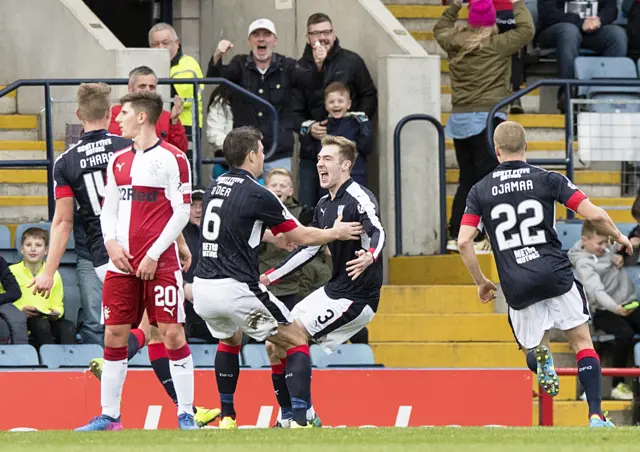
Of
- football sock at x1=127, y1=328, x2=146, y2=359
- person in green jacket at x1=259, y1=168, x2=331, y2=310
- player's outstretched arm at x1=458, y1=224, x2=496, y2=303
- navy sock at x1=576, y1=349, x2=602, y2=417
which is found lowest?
navy sock at x1=576, y1=349, x2=602, y2=417

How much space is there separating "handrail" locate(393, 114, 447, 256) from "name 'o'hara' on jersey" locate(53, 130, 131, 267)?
4825 millimetres

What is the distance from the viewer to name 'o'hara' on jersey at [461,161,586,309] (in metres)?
11.1

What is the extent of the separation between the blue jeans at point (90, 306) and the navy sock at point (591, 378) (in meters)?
4.66

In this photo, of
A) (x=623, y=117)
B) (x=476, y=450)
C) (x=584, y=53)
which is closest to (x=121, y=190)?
(x=476, y=450)

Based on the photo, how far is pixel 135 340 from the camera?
11570 mm

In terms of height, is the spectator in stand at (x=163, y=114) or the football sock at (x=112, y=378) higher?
the spectator in stand at (x=163, y=114)

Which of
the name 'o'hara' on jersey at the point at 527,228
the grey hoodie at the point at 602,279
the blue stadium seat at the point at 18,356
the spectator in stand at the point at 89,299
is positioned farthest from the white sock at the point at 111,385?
the grey hoodie at the point at 602,279

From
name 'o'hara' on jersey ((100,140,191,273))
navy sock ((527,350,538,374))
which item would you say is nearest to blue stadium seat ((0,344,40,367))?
name 'o'hara' on jersey ((100,140,191,273))

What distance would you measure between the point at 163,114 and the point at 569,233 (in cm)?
382

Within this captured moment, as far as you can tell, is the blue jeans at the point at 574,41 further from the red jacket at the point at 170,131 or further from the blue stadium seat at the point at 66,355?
the blue stadium seat at the point at 66,355

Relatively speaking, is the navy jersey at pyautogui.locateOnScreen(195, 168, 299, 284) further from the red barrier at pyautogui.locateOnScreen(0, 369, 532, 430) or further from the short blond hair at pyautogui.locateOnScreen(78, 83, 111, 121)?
the red barrier at pyautogui.locateOnScreen(0, 369, 532, 430)

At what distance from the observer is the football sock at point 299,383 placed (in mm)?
10969

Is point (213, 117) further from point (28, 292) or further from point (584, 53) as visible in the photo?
point (584, 53)

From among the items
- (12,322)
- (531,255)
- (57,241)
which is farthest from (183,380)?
(12,322)
